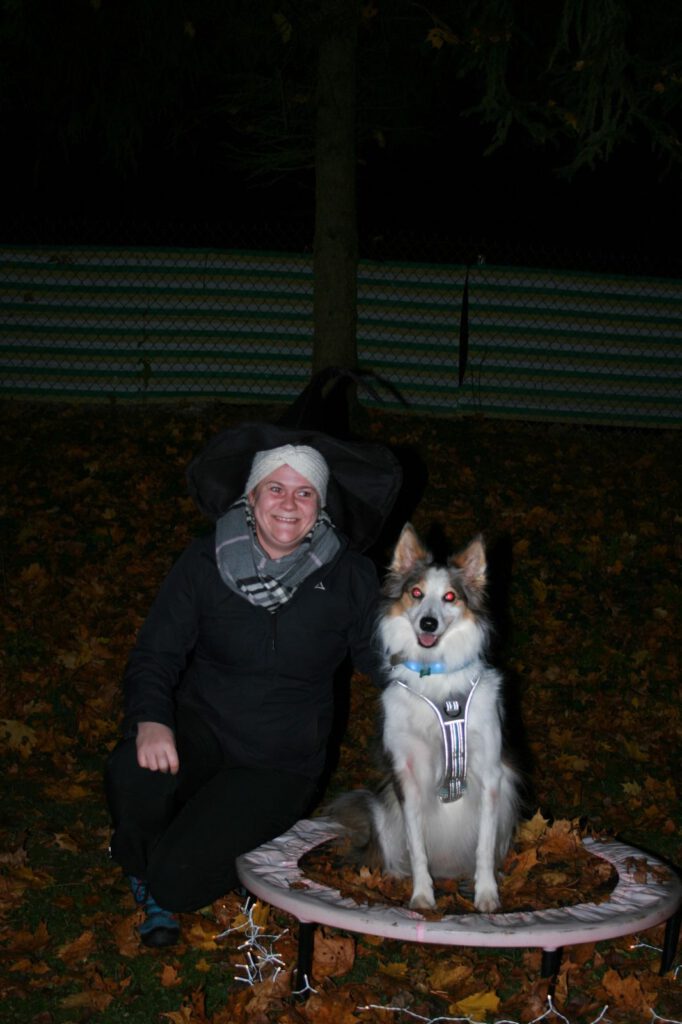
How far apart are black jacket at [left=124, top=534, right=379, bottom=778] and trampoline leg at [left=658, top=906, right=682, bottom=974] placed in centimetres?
147

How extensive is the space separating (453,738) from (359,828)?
0.66m

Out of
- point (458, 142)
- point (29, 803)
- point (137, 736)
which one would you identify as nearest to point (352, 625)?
point (137, 736)

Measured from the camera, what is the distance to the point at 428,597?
13.9 ft

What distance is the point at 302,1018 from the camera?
4012 mm

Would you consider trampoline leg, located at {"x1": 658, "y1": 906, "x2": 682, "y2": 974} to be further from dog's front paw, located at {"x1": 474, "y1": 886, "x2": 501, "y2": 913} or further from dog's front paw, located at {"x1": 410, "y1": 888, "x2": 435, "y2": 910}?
dog's front paw, located at {"x1": 410, "y1": 888, "x2": 435, "y2": 910}

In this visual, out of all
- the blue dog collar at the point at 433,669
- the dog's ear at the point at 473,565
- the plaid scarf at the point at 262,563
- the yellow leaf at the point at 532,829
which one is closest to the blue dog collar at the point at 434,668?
the blue dog collar at the point at 433,669

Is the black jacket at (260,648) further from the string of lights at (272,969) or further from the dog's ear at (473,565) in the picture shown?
the string of lights at (272,969)

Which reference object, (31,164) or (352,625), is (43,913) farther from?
(31,164)

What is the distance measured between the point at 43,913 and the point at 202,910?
0.70 metres

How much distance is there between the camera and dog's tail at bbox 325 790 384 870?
4.36 m

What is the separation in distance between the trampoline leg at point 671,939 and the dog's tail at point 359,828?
109cm

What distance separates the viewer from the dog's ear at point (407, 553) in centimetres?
437

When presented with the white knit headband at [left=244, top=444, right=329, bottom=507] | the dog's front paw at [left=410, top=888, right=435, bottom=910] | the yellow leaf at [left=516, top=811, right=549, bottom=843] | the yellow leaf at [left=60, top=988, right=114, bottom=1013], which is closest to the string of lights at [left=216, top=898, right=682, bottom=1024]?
the dog's front paw at [left=410, top=888, right=435, bottom=910]

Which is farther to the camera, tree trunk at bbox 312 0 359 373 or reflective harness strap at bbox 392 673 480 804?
tree trunk at bbox 312 0 359 373
